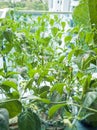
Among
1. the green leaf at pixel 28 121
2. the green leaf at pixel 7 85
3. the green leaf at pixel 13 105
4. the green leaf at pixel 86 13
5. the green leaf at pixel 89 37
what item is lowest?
the green leaf at pixel 28 121

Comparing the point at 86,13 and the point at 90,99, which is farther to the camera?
the point at 86,13

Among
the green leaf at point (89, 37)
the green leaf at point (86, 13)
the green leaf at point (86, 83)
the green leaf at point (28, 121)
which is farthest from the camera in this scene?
the green leaf at point (86, 13)

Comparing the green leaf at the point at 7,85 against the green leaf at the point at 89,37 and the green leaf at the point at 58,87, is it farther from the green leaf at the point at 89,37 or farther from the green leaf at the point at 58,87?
the green leaf at the point at 89,37

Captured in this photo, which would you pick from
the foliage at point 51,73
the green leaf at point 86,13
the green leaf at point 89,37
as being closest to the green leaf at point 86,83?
the foliage at point 51,73

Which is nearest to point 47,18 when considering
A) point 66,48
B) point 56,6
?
point 66,48

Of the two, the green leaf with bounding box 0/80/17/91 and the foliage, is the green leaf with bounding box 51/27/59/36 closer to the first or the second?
the foliage

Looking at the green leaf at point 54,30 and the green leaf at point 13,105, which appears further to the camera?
the green leaf at point 54,30

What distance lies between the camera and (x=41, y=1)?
1289mm

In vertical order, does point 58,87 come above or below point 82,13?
below

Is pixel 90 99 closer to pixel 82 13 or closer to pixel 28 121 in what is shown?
pixel 28 121

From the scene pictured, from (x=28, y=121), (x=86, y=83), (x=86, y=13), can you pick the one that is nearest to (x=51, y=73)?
(x=86, y=83)

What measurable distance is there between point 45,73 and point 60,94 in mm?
66

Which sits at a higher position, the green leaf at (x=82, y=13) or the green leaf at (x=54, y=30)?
the green leaf at (x=82, y=13)

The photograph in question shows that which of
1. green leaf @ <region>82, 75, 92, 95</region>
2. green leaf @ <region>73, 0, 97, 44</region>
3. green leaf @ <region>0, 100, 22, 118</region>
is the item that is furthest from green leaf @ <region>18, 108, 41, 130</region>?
green leaf @ <region>73, 0, 97, 44</region>
